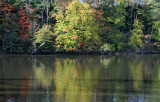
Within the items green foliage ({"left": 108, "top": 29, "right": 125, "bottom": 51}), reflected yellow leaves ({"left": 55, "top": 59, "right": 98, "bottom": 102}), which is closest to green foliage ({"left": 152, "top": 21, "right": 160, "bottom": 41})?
green foliage ({"left": 108, "top": 29, "right": 125, "bottom": 51})

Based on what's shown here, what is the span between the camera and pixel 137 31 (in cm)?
4334

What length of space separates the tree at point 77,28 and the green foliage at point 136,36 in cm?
688

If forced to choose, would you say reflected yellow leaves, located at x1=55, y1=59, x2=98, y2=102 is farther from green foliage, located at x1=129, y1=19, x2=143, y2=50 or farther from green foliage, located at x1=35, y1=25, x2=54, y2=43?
green foliage, located at x1=129, y1=19, x2=143, y2=50

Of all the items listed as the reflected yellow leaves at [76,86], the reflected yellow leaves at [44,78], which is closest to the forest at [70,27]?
the reflected yellow leaves at [44,78]

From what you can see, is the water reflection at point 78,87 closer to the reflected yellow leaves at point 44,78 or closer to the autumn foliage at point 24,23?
the reflected yellow leaves at point 44,78

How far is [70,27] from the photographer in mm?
38594

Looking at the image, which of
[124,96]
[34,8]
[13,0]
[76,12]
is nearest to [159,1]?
[76,12]

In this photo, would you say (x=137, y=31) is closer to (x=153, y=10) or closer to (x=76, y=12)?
(x=153, y=10)

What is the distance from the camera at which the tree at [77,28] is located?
38156 mm

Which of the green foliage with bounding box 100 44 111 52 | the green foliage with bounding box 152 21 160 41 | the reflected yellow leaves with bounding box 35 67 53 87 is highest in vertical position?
the green foliage with bounding box 152 21 160 41

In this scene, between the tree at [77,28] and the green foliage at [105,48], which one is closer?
the tree at [77,28]

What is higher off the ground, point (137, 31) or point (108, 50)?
point (137, 31)

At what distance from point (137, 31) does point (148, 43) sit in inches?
168

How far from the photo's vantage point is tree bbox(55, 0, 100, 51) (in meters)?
38.2
